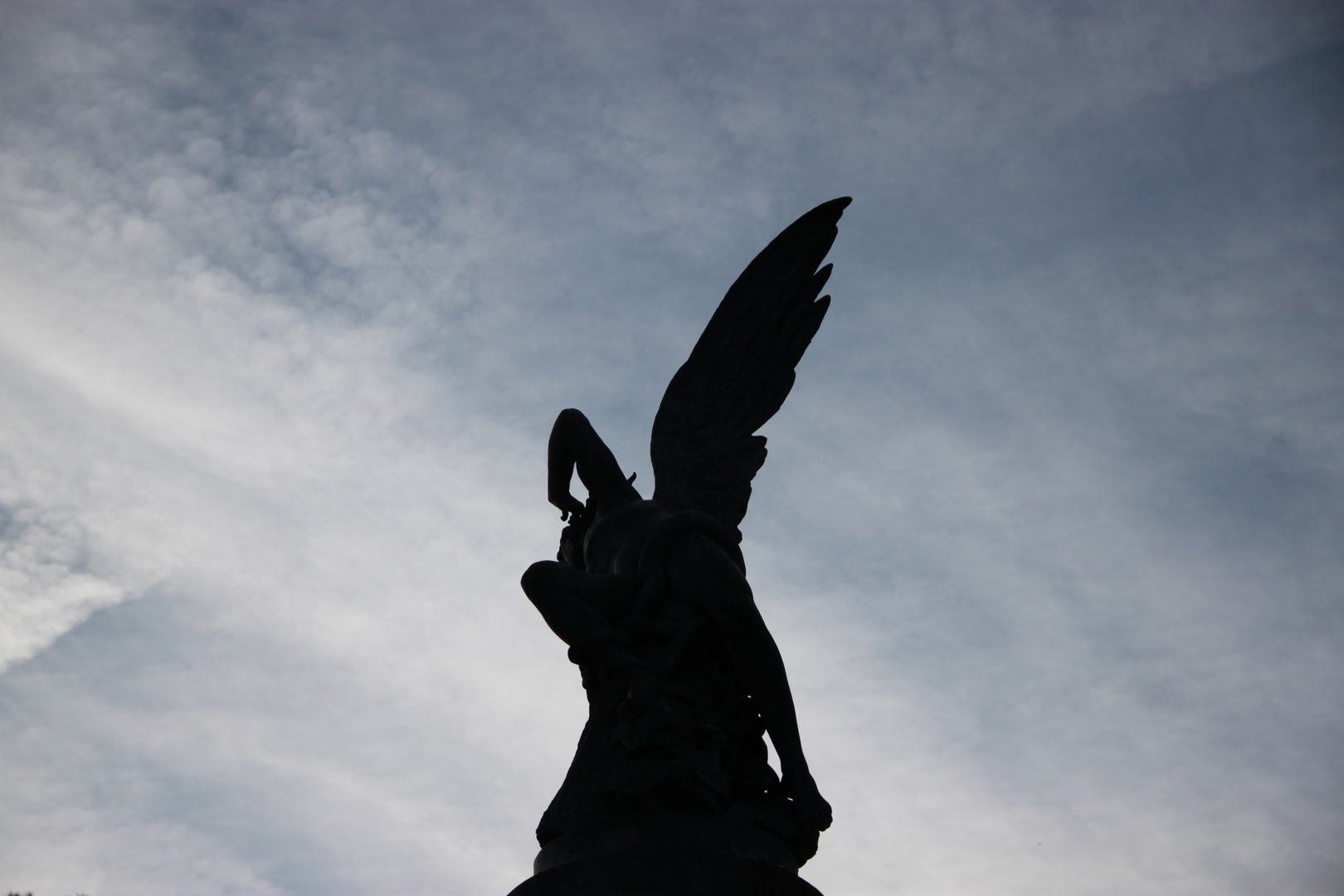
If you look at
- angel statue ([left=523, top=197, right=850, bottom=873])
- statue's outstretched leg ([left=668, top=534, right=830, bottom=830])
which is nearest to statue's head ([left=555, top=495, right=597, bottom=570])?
angel statue ([left=523, top=197, right=850, bottom=873])

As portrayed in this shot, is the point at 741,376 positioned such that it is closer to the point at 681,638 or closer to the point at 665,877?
the point at 681,638

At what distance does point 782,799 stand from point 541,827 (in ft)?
3.58

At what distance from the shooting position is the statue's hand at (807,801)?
523cm

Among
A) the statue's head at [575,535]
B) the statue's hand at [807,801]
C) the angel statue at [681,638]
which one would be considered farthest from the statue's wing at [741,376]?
the statue's hand at [807,801]

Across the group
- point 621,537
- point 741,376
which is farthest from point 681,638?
point 741,376

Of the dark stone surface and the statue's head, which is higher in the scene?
the statue's head

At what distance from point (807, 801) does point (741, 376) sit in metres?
2.70

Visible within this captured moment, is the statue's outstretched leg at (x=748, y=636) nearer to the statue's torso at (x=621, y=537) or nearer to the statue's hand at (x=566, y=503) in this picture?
the statue's torso at (x=621, y=537)

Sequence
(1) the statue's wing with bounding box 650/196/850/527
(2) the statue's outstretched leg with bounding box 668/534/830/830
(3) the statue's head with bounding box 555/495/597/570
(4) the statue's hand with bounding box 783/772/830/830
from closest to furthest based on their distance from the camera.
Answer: (4) the statue's hand with bounding box 783/772/830/830, (2) the statue's outstretched leg with bounding box 668/534/830/830, (3) the statue's head with bounding box 555/495/597/570, (1) the statue's wing with bounding box 650/196/850/527

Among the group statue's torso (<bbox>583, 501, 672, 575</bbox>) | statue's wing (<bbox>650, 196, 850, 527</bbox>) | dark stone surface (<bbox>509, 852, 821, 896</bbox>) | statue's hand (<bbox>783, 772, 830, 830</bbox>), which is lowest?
dark stone surface (<bbox>509, 852, 821, 896</bbox>)

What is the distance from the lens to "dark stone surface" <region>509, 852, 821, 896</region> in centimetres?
461

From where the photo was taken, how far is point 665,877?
461 centimetres

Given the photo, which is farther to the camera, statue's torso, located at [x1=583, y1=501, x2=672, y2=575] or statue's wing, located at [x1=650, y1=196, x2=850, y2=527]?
statue's wing, located at [x1=650, y1=196, x2=850, y2=527]

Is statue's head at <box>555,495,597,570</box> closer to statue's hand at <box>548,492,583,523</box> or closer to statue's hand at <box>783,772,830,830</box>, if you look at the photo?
statue's hand at <box>548,492,583,523</box>
